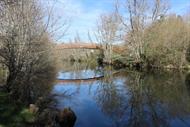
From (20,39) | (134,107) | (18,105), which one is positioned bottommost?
(134,107)

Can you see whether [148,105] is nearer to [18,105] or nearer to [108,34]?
[18,105]

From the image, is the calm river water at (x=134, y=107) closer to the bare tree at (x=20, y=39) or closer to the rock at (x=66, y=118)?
the rock at (x=66, y=118)

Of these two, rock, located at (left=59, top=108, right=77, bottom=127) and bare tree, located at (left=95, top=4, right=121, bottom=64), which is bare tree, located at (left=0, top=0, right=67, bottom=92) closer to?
rock, located at (left=59, top=108, right=77, bottom=127)

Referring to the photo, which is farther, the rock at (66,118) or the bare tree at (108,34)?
the bare tree at (108,34)

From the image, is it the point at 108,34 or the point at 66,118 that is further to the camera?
the point at 108,34

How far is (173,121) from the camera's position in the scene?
1185 centimetres

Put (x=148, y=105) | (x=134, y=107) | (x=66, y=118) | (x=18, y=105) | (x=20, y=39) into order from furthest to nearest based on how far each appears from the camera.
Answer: (x=148, y=105) → (x=134, y=107) → (x=20, y=39) → (x=18, y=105) → (x=66, y=118)

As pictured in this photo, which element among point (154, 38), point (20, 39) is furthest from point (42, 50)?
point (154, 38)

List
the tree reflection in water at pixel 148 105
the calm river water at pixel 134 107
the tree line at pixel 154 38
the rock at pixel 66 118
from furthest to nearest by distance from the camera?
the tree line at pixel 154 38 < the tree reflection in water at pixel 148 105 < the calm river water at pixel 134 107 < the rock at pixel 66 118

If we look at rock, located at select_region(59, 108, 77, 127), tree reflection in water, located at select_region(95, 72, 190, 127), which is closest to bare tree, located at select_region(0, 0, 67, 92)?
rock, located at select_region(59, 108, 77, 127)

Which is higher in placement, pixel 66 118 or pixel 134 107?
pixel 66 118

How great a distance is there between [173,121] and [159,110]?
6.41 feet

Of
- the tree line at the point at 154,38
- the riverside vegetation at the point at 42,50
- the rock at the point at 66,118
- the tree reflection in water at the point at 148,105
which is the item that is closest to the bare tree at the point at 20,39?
the riverside vegetation at the point at 42,50

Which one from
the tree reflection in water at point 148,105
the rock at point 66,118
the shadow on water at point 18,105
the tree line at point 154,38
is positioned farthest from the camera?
the tree line at point 154,38
